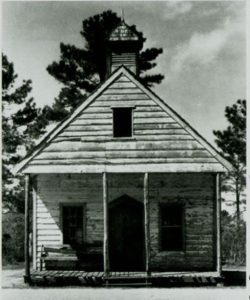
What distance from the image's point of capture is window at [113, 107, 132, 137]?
2009 centimetres

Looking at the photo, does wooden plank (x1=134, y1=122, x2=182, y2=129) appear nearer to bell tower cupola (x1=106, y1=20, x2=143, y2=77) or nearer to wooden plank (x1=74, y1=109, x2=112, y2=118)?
wooden plank (x1=74, y1=109, x2=112, y2=118)

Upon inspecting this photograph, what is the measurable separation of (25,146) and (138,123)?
1493cm

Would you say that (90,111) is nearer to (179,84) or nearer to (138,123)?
(138,123)

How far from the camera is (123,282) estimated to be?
18.0 meters

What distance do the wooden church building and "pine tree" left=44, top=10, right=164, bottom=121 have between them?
50.9 feet

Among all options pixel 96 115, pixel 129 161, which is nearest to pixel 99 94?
pixel 96 115

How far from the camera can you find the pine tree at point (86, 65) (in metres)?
35.8

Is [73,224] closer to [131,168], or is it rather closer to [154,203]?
[154,203]

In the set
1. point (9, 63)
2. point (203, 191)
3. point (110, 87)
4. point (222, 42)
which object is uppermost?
point (9, 63)

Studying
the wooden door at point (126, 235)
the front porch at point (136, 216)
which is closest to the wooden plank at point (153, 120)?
the front porch at point (136, 216)

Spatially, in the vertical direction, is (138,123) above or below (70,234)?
above

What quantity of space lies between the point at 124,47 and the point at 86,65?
14390mm

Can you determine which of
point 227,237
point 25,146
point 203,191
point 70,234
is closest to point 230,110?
point 227,237

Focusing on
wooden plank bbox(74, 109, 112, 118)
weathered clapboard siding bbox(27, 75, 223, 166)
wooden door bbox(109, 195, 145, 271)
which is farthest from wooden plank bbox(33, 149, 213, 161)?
wooden door bbox(109, 195, 145, 271)
